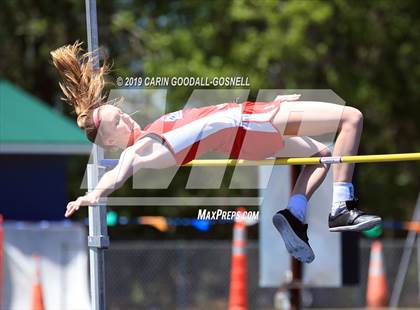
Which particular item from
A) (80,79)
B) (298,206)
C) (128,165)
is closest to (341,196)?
(298,206)

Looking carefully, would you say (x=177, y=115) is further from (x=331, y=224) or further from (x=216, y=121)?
(x=331, y=224)

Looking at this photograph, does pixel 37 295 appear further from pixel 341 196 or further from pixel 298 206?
pixel 341 196

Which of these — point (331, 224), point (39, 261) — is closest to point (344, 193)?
→ point (331, 224)

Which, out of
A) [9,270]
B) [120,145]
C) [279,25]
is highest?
[279,25]

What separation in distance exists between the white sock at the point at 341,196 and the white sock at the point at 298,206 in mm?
188

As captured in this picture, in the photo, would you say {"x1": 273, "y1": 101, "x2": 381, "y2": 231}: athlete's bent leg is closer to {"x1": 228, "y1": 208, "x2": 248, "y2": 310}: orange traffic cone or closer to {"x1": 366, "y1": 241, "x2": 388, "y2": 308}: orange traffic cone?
{"x1": 228, "y1": 208, "x2": 248, "y2": 310}: orange traffic cone

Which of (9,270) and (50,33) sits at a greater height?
(50,33)

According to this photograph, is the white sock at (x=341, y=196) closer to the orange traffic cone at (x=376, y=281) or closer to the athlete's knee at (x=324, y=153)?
the athlete's knee at (x=324, y=153)

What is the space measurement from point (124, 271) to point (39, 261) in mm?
5595

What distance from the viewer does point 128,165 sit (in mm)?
5844

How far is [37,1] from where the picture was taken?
19719mm

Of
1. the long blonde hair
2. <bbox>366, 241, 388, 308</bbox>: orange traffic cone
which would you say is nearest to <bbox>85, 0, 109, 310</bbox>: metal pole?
the long blonde hair

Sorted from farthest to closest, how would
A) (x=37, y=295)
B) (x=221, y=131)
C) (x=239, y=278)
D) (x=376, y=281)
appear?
(x=376, y=281)
(x=239, y=278)
(x=37, y=295)
(x=221, y=131)

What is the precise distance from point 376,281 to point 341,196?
7544mm
